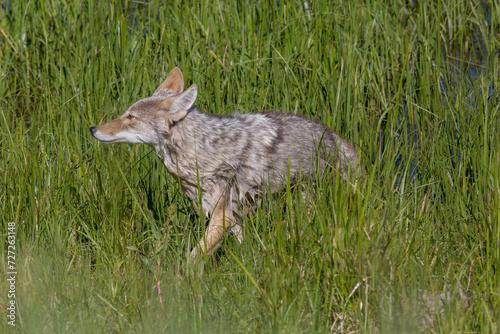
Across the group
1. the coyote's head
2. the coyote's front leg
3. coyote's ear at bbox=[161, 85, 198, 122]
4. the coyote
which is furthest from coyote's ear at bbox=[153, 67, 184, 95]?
the coyote's front leg

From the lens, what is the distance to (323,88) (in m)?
5.53

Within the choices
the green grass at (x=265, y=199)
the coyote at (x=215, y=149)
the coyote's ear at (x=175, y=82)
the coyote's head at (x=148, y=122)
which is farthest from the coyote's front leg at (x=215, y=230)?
the coyote's ear at (x=175, y=82)

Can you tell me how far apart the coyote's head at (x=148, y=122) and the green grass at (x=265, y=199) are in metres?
0.17

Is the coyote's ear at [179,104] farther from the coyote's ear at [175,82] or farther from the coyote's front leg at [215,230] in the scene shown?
the coyote's front leg at [215,230]

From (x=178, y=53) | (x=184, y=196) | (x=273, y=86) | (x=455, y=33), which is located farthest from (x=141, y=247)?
(x=455, y=33)

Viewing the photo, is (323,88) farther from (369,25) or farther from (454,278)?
(454,278)

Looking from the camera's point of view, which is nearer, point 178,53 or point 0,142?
point 0,142

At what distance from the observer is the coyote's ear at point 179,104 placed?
4.32 metres

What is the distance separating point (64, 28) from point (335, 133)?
3.22 meters

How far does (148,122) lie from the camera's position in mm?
4430

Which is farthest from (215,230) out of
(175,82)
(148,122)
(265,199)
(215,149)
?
→ (175,82)

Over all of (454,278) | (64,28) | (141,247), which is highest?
(64,28)

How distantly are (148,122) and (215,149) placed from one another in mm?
507

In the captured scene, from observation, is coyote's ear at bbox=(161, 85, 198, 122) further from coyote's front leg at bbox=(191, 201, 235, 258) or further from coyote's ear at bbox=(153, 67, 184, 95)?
coyote's front leg at bbox=(191, 201, 235, 258)
